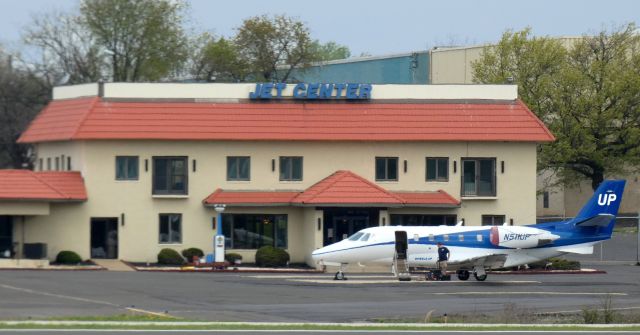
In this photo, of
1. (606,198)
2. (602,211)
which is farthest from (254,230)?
(606,198)

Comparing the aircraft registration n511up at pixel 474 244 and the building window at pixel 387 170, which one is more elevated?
the building window at pixel 387 170

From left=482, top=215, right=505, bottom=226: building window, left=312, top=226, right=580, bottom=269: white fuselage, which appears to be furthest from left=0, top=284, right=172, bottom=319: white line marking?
left=482, top=215, right=505, bottom=226: building window

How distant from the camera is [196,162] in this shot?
60.0 metres

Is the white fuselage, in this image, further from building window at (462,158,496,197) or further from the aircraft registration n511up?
building window at (462,158,496,197)

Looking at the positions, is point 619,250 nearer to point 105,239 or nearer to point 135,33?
point 105,239

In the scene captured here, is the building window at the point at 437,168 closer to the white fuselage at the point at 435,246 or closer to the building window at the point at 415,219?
the building window at the point at 415,219

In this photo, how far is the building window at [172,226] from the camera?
59.7 meters

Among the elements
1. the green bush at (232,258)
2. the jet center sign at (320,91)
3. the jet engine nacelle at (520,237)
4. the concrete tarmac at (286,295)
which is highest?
the jet center sign at (320,91)

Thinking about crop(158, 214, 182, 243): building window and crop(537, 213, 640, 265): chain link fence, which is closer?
crop(158, 214, 182, 243): building window

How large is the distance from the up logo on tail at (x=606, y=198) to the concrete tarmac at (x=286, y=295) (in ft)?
9.72

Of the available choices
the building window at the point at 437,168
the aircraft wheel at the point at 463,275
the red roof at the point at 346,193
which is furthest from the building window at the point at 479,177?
the aircraft wheel at the point at 463,275

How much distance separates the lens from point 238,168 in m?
60.7

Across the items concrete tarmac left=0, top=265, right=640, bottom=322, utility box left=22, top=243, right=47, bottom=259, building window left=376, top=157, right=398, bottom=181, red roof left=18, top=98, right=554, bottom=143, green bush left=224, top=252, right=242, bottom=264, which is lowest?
concrete tarmac left=0, top=265, right=640, bottom=322

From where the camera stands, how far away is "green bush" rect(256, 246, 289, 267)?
5847 cm
